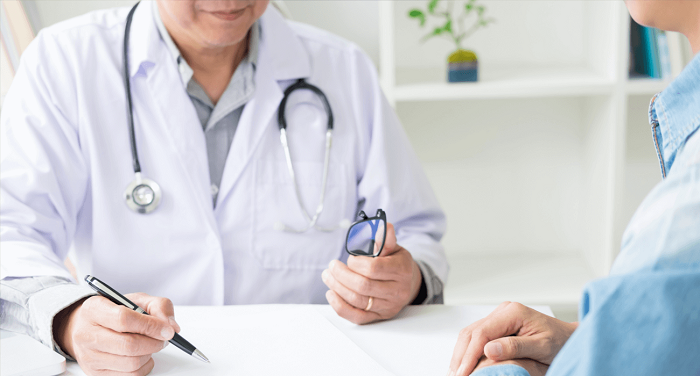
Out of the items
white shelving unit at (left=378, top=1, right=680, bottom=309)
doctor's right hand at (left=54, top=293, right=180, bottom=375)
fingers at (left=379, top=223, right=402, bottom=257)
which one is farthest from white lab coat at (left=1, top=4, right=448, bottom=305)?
white shelving unit at (left=378, top=1, right=680, bottom=309)

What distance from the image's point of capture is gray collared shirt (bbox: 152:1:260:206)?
123 cm

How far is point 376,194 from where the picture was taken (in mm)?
1317

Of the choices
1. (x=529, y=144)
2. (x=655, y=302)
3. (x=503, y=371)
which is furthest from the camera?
(x=529, y=144)

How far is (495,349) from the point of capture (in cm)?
67

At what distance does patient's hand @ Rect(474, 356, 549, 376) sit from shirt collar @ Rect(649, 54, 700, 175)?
0.92 feet

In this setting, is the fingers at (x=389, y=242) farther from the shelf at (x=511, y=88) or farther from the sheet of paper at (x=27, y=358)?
the shelf at (x=511, y=88)

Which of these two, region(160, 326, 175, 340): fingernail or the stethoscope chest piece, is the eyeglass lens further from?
the stethoscope chest piece

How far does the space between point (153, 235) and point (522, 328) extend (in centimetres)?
75

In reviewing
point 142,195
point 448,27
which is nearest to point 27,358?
point 142,195

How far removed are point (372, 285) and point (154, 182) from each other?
513 mm

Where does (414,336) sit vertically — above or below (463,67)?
below

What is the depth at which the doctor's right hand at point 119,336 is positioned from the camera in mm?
731

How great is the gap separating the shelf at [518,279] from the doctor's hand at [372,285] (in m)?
0.87

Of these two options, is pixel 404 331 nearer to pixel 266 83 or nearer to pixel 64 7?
pixel 266 83
